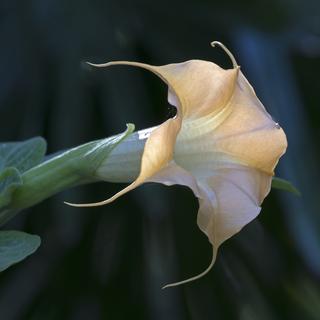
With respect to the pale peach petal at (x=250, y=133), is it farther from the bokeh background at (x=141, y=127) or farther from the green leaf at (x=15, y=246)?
the bokeh background at (x=141, y=127)

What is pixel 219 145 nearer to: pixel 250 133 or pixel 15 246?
pixel 250 133

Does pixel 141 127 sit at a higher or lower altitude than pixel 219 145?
lower

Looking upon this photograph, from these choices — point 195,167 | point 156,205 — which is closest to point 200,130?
point 195,167

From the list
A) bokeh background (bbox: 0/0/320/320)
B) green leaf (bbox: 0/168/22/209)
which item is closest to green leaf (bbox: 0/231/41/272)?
green leaf (bbox: 0/168/22/209)

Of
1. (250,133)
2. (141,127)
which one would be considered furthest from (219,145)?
(141,127)

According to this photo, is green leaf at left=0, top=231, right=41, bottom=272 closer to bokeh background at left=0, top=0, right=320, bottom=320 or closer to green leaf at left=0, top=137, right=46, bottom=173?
green leaf at left=0, top=137, right=46, bottom=173

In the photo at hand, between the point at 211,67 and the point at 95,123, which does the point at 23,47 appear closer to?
the point at 95,123
